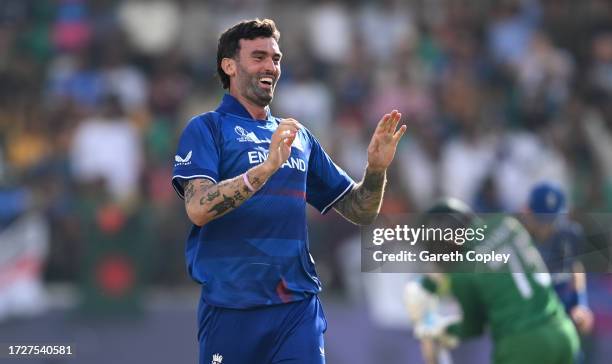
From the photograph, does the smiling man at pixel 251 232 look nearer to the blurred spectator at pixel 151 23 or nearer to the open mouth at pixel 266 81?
the open mouth at pixel 266 81

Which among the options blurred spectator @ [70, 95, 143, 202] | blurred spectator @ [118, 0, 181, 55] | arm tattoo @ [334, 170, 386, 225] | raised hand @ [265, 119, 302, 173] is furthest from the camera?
blurred spectator @ [118, 0, 181, 55]

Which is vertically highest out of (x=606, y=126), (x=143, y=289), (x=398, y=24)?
(x=398, y=24)

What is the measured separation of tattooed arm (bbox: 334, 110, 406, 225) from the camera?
6258 millimetres

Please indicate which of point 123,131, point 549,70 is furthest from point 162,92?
point 549,70

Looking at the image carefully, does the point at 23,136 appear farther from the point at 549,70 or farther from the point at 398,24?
the point at 549,70

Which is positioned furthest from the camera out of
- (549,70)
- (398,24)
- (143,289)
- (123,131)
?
(398,24)

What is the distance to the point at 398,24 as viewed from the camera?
1684 cm

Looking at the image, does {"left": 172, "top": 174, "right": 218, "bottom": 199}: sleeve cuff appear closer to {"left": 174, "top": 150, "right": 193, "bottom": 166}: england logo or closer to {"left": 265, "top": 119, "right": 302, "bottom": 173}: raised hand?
{"left": 174, "top": 150, "right": 193, "bottom": 166}: england logo

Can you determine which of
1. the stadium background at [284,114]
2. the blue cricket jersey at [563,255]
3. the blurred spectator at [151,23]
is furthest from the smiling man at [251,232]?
the blurred spectator at [151,23]

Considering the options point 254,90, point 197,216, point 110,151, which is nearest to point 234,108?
point 254,90

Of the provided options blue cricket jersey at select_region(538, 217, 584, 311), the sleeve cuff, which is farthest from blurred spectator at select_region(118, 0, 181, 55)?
the sleeve cuff

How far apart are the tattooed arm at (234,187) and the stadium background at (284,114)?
661 cm

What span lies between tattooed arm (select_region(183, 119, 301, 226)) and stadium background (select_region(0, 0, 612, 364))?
6605 millimetres

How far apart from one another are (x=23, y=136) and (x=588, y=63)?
7192 millimetres
